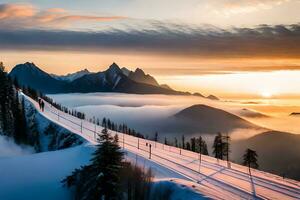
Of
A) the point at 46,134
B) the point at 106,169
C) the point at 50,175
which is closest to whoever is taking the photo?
the point at 106,169

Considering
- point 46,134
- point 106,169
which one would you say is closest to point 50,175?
point 106,169

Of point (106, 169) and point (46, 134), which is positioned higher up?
point (106, 169)

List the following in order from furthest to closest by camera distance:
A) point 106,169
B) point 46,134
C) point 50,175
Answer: point 46,134
point 50,175
point 106,169

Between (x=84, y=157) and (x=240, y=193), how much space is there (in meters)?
29.9

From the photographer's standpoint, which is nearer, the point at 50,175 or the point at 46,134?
the point at 50,175

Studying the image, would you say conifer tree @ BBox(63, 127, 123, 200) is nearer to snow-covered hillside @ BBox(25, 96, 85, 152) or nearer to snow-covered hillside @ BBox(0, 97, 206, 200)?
snow-covered hillside @ BBox(0, 97, 206, 200)

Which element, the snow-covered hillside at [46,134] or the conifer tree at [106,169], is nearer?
the conifer tree at [106,169]

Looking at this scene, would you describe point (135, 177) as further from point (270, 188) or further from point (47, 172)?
point (47, 172)

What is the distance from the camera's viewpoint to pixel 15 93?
158 m

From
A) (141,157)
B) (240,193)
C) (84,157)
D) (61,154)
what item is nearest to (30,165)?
(61,154)

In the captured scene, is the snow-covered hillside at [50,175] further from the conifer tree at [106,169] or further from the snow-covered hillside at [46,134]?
the snow-covered hillside at [46,134]

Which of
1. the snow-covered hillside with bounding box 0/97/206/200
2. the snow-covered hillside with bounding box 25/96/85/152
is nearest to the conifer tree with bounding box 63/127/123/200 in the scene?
the snow-covered hillside with bounding box 0/97/206/200

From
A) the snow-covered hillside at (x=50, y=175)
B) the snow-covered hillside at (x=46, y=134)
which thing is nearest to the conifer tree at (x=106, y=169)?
the snow-covered hillside at (x=50, y=175)

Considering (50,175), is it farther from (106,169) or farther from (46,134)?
(46,134)
